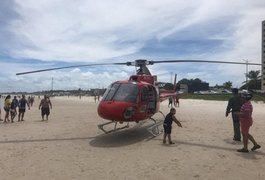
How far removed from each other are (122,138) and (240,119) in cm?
487

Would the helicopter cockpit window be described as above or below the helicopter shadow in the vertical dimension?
above

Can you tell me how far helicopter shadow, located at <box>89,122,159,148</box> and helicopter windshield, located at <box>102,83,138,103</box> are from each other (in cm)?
154

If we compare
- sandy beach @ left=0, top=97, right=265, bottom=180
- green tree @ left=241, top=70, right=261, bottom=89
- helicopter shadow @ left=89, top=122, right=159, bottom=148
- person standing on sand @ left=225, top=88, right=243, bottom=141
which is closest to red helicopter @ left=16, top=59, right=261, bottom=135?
helicopter shadow @ left=89, top=122, right=159, bottom=148

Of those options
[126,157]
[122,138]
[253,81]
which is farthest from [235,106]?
[253,81]

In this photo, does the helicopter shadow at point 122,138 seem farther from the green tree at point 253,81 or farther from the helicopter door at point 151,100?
the green tree at point 253,81

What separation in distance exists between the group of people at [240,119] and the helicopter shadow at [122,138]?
1.43 metres

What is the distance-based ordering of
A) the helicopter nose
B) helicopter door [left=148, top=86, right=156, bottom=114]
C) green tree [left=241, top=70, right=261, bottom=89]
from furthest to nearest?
green tree [left=241, top=70, right=261, bottom=89] → helicopter door [left=148, top=86, right=156, bottom=114] → the helicopter nose

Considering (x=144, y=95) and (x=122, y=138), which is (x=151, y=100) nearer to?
(x=144, y=95)

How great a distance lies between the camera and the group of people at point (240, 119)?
11.0 m

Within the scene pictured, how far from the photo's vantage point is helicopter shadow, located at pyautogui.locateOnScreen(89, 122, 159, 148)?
41.7 ft

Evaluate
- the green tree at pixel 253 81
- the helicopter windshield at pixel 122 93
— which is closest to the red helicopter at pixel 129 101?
the helicopter windshield at pixel 122 93

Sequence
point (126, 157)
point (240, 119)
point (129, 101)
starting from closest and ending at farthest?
point (126, 157) < point (240, 119) < point (129, 101)

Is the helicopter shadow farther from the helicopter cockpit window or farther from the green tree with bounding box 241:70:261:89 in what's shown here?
the green tree with bounding box 241:70:261:89

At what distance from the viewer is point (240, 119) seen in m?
11.2
